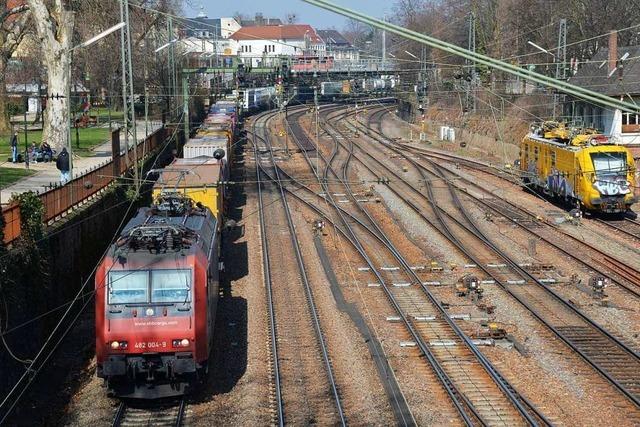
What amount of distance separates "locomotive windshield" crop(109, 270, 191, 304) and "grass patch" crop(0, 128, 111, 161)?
2549 centimetres

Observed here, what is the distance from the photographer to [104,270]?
14.6 meters

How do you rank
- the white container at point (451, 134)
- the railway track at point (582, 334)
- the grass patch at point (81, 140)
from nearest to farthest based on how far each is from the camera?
the railway track at point (582, 334), the grass patch at point (81, 140), the white container at point (451, 134)

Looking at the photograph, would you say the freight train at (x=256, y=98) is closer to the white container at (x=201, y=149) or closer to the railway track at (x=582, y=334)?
the white container at (x=201, y=149)

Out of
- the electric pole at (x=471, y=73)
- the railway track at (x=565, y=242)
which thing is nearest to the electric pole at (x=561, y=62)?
the electric pole at (x=471, y=73)

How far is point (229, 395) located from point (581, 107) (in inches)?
1630

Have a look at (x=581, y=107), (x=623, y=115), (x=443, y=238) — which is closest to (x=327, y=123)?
(x=581, y=107)

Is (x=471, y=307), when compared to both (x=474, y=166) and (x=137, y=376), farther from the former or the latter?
(x=474, y=166)

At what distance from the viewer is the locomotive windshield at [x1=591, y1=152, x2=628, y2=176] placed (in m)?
31.3

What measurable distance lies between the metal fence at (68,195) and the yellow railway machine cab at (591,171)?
51.7 ft

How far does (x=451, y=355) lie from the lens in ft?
56.3

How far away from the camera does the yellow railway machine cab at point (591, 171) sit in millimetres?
31125

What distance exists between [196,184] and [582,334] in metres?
11.6

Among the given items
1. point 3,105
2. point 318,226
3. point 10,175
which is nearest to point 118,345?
point 318,226

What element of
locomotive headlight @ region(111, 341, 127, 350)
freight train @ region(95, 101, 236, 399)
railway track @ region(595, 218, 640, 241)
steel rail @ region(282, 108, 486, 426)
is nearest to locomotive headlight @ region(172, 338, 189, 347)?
freight train @ region(95, 101, 236, 399)
